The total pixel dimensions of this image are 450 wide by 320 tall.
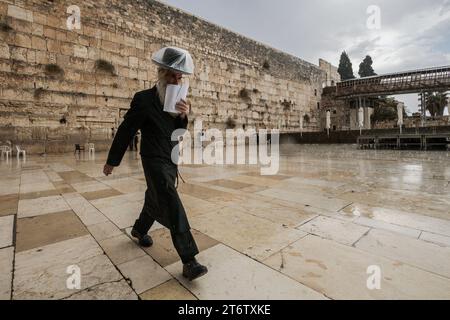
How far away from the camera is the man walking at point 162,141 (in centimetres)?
147

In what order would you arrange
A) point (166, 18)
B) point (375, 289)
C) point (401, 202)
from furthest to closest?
point (166, 18) → point (401, 202) → point (375, 289)

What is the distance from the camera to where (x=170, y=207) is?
1.50 meters

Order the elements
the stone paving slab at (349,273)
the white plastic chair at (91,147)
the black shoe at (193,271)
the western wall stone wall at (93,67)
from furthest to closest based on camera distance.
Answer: the white plastic chair at (91,147) < the western wall stone wall at (93,67) < the black shoe at (193,271) < the stone paving slab at (349,273)

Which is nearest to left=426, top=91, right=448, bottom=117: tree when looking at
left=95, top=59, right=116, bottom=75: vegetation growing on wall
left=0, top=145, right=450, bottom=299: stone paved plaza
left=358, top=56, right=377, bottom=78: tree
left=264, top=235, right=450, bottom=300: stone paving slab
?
left=358, top=56, right=377, bottom=78: tree

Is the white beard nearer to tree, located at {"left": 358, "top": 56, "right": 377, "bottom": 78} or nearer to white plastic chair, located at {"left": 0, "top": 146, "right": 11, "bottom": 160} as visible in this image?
white plastic chair, located at {"left": 0, "top": 146, "right": 11, "bottom": 160}

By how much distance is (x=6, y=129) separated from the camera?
8.05 m

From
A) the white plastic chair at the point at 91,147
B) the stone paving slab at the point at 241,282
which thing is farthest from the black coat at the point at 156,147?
the white plastic chair at the point at 91,147

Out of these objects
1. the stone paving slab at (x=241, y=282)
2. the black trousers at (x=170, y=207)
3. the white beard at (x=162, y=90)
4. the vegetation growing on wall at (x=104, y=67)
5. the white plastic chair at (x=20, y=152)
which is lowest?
the stone paving slab at (x=241, y=282)

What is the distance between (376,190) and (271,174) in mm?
1964

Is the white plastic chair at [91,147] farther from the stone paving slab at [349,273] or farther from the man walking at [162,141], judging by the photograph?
the stone paving slab at [349,273]

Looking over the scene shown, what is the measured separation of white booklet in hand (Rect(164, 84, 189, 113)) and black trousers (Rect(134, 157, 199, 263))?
0.35 meters

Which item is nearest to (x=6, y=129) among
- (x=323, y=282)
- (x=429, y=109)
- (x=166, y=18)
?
(x=166, y=18)
